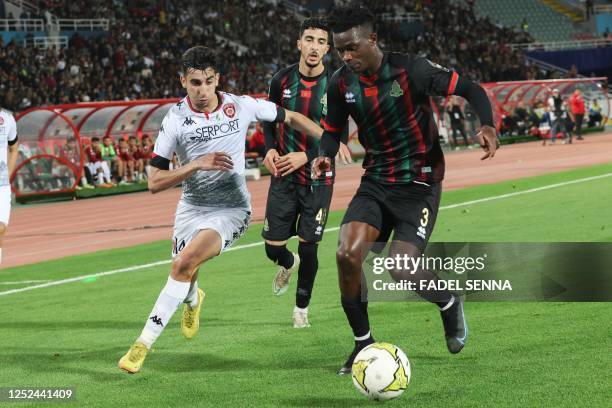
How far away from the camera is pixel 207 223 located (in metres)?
8.24

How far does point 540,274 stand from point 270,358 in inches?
168

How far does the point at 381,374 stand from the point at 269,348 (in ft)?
6.86

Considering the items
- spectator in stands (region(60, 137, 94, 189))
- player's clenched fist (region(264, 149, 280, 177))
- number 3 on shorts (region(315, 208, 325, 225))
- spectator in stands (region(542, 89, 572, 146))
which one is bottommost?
spectator in stands (region(542, 89, 572, 146))

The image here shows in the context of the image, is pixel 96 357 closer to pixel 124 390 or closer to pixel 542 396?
pixel 124 390

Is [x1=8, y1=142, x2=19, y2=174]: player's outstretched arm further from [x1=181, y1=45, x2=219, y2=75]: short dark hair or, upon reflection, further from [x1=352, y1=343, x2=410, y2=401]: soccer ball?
[x1=352, y1=343, x2=410, y2=401]: soccer ball

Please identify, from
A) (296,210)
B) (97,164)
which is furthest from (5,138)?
(97,164)

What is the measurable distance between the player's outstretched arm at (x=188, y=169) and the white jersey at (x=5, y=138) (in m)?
3.66

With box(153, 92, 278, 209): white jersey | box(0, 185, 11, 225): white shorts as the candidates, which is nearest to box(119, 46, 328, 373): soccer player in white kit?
box(153, 92, 278, 209): white jersey

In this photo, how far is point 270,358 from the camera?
26.0 ft

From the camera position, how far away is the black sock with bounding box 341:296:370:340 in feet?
23.1

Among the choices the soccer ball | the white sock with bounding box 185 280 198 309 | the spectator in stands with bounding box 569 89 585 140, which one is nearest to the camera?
the soccer ball

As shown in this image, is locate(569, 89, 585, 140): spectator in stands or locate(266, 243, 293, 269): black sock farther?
locate(569, 89, 585, 140): spectator in stands

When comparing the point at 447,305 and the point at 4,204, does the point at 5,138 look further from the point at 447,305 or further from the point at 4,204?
the point at 447,305

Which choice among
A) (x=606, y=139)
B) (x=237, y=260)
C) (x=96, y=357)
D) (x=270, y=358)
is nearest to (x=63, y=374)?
(x=96, y=357)
